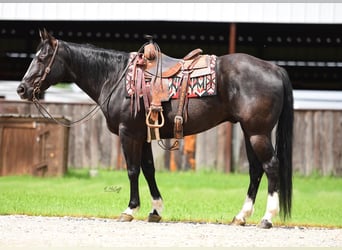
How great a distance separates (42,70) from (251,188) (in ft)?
10.3

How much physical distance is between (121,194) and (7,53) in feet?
42.4

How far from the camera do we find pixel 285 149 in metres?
8.72

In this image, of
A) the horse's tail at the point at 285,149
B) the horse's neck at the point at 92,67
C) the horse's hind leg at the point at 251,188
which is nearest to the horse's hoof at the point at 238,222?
the horse's hind leg at the point at 251,188

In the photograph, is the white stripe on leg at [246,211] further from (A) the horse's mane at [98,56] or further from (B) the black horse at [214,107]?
(A) the horse's mane at [98,56]

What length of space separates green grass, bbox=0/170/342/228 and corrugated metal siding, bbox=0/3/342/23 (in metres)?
3.76

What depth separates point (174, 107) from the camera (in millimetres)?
8805

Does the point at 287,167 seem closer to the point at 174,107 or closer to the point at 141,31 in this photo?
the point at 174,107

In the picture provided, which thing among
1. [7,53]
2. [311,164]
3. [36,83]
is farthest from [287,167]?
[7,53]

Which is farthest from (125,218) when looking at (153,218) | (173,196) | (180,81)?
(173,196)

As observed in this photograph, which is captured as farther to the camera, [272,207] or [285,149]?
[285,149]

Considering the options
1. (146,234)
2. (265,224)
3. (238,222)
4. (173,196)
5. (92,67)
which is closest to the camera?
(146,234)

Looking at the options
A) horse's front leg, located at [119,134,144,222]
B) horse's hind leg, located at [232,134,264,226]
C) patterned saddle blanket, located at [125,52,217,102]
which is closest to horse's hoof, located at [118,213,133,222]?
horse's front leg, located at [119,134,144,222]

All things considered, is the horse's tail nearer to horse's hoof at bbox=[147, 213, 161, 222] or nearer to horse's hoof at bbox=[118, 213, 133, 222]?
horse's hoof at bbox=[147, 213, 161, 222]

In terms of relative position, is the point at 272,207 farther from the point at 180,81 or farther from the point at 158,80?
the point at 158,80
